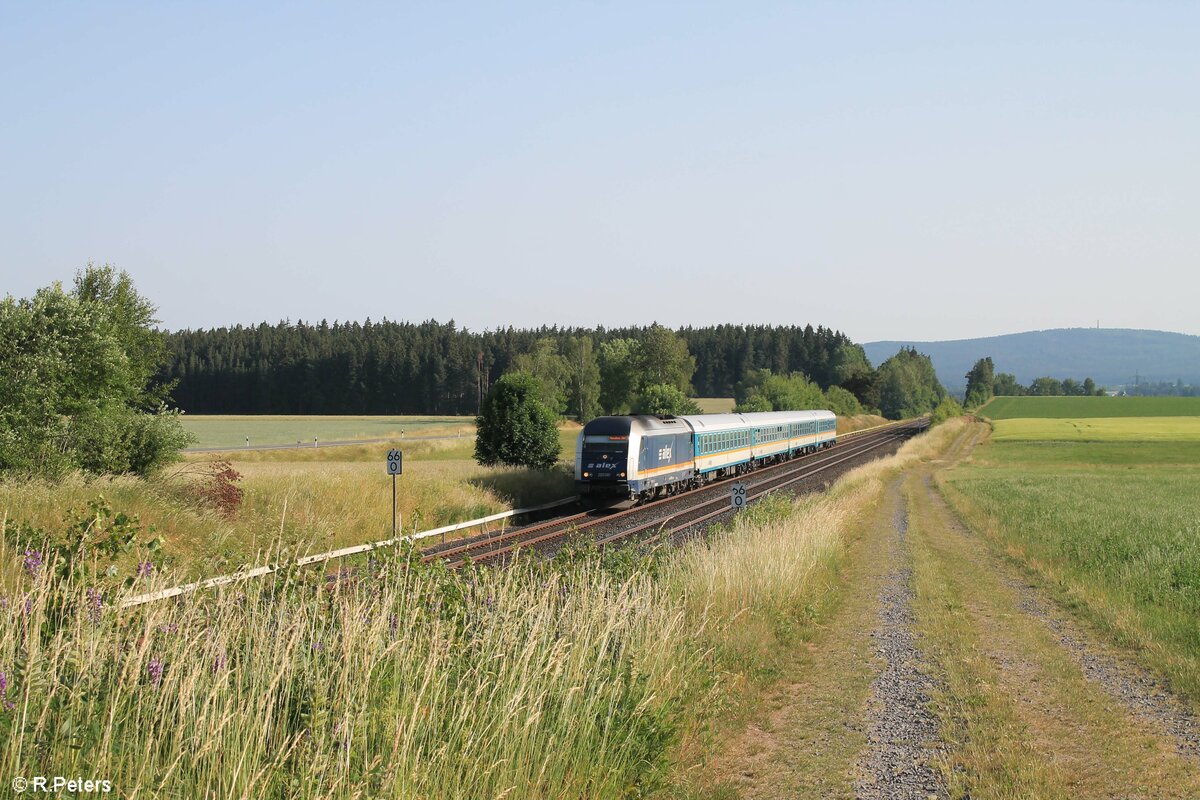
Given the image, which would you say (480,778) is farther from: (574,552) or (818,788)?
(574,552)

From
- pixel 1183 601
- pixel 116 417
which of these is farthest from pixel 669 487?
pixel 1183 601

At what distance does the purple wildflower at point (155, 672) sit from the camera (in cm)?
500

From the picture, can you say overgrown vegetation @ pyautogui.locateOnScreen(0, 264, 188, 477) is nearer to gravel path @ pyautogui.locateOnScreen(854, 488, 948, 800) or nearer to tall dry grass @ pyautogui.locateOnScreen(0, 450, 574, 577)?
tall dry grass @ pyautogui.locateOnScreen(0, 450, 574, 577)

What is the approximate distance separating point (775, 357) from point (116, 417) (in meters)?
162

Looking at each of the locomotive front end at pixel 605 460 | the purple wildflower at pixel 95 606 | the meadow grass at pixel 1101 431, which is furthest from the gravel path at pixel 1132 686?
the meadow grass at pixel 1101 431

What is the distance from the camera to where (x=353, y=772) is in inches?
189

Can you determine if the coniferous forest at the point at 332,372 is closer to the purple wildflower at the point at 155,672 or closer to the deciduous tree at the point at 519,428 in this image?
the deciduous tree at the point at 519,428

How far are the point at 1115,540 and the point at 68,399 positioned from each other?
24.8 m

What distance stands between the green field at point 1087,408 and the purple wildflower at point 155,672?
15065 centimetres

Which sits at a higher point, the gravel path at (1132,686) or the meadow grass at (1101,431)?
the gravel path at (1132,686)

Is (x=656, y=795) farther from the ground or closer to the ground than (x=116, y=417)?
closer to the ground

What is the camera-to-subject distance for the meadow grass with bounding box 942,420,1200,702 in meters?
13.0

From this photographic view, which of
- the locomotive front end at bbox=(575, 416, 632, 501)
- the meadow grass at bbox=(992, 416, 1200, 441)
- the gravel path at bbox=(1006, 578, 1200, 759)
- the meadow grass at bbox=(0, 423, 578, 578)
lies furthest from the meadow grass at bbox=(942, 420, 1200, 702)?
the meadow grass at bbox=(992, 416, 1200, 441)

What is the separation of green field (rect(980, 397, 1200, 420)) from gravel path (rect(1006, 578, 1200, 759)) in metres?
139
